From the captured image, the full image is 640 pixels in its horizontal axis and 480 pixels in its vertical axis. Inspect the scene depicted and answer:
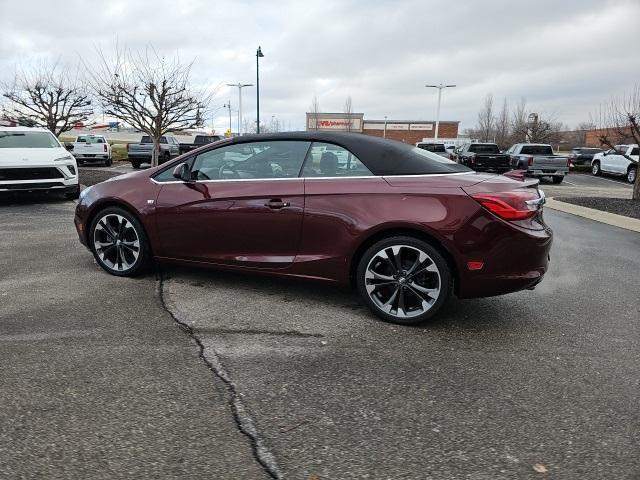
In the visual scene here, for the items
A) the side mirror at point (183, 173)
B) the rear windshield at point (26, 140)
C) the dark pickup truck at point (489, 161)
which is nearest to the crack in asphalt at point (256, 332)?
the side mirror at point (183, 173)

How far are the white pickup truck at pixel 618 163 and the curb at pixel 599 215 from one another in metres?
12.2

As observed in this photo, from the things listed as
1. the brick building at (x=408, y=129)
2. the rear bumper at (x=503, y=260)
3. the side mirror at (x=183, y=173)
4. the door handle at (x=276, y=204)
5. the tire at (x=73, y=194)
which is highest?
the brick building at (x=408, y=129)

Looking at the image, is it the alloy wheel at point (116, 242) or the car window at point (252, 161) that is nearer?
the car window at point (252, 161)

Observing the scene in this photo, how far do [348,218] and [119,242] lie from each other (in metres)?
2.56

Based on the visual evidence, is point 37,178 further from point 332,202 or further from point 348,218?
point 348,218

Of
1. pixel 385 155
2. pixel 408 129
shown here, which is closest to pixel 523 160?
pixel 385 155

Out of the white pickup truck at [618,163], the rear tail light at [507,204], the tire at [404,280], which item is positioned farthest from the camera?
the white pickup truck at [618,163]

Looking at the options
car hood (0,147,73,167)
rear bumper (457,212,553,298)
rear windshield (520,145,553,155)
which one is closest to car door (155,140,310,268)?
rear bumper (457,212,553,298)

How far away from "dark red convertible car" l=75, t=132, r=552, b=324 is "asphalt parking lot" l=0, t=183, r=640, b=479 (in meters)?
0.37

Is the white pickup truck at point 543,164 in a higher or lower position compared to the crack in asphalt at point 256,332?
higher

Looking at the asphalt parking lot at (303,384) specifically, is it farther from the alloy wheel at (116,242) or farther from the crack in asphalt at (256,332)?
the alloy wheel at (116,242)

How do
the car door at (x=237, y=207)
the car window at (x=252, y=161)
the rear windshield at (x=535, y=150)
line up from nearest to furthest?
the car door at (x=237, y=207) < the car window at (x=252, y=161) < the rear windshield at (x=535, y=150)

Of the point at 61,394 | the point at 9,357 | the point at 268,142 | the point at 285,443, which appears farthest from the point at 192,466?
the point at 268,142

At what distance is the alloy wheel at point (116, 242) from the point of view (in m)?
5.07
